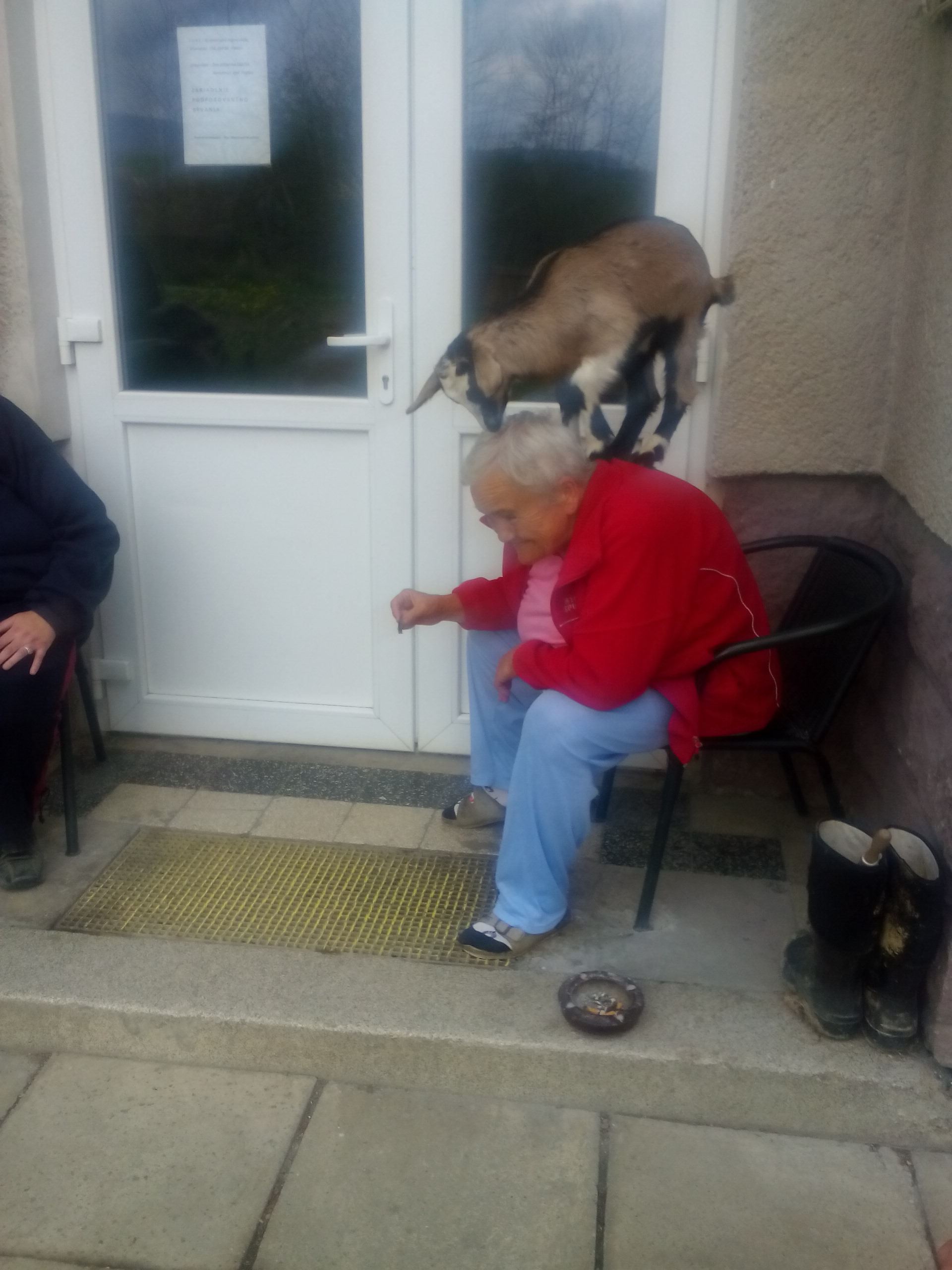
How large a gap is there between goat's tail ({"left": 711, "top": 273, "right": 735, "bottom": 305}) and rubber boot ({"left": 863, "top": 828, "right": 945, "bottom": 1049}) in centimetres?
130

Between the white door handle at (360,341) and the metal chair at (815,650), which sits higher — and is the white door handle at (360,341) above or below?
above

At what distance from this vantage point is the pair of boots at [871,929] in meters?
1.99

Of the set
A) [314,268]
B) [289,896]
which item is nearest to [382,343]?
[314,268]

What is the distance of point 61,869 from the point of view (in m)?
2.76

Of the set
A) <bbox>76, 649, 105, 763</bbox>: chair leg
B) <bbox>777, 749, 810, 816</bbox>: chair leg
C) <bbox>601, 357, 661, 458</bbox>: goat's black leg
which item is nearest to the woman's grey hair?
<bbox>601, 357, 661, 458</bbox>: goat's black leg

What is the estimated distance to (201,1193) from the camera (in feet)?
6.40

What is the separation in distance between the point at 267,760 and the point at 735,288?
188 centimetres

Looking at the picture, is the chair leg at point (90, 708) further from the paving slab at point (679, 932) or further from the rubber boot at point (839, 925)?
the rubber boot at point (839, 925)

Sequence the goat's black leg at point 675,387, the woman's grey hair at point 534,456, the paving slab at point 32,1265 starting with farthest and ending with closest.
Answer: the goat's black leg at point 675,387
the woman's grey hair at point 534,456
the paving slab at point 32,1265

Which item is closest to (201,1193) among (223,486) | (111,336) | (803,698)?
(803,698)

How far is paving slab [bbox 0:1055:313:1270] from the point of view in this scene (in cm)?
186

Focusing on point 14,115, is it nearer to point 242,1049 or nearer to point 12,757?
point 12,757

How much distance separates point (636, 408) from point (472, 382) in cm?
40

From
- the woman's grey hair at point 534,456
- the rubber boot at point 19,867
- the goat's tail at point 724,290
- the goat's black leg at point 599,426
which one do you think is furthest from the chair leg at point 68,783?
the goat's tail at point 724,290
